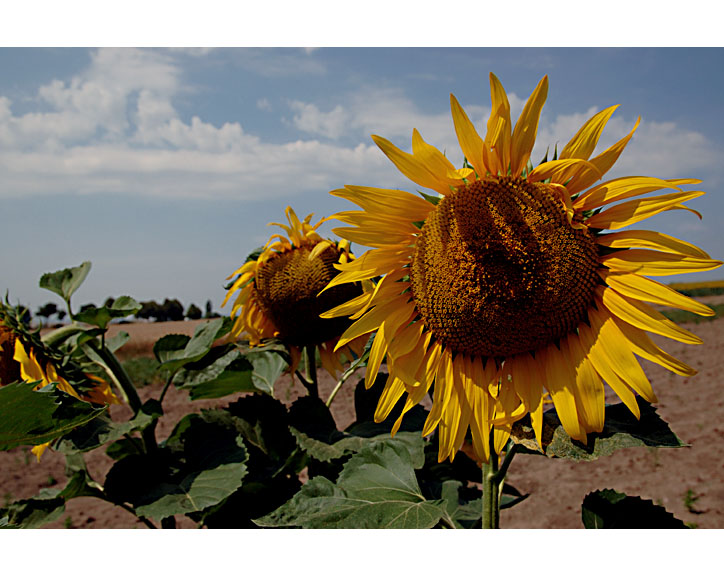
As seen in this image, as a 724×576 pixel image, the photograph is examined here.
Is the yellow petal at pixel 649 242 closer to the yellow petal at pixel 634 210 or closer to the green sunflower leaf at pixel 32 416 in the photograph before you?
the yellow petal at pixel 634 210

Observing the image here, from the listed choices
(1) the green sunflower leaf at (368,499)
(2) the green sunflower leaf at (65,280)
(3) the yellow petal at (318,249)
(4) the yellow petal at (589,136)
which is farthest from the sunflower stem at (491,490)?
(2) the green sunflower leaf at (65,280)

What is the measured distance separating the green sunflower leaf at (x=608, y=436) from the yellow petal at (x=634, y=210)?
0.40 metres

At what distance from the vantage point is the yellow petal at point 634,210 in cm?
111

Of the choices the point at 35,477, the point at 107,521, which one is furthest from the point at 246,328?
the point at 35,477

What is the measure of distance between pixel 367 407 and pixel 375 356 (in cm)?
79

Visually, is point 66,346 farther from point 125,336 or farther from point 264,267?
point 264,267

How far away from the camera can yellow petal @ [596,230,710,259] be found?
3.61 ft

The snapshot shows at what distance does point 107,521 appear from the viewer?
442cm

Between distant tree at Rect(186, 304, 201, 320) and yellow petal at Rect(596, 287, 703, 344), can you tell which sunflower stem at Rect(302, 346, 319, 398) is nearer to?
yellow petal at Rect(596, 287, 703, 344)

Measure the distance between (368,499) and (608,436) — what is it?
0.63 m

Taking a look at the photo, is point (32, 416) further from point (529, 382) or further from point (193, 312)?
point (193, 312)

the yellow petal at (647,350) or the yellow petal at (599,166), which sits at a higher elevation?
the yellow petal at (599,166)

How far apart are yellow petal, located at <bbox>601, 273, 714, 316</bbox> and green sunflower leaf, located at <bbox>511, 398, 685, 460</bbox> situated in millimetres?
245

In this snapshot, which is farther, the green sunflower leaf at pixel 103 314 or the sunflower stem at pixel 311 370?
the sunflower stem at pixel 311 370
